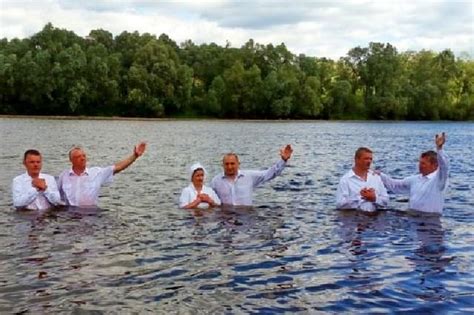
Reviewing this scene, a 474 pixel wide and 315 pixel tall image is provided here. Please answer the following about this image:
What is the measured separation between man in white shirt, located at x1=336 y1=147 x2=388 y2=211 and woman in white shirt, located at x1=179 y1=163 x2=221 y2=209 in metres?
3.37

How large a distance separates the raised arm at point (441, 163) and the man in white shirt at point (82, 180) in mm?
7643

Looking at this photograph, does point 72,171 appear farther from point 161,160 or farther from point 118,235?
point 161,160

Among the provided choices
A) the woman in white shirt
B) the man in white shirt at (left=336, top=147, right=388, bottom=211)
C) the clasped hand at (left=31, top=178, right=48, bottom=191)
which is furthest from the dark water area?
the clasped hand at (left=31, top=178, right=48, bottom=191)

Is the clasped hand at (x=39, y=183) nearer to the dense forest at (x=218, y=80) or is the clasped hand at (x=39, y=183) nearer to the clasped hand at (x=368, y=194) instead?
the clasped hand at (x=368, y=194)

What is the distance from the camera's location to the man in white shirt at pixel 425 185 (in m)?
17.5

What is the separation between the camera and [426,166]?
17.6 metres

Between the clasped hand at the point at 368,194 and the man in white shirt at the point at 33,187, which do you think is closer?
the man in white shirt at the point at 33,187

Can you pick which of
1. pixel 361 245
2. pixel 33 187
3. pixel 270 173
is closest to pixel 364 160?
pixel 270 173

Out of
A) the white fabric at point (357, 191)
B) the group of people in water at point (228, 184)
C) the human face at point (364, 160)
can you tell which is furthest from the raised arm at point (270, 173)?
the human face at point (364, 160)

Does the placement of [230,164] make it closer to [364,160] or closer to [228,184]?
[228,184]

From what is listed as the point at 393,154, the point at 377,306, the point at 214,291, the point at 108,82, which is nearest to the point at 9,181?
the point at 214,291

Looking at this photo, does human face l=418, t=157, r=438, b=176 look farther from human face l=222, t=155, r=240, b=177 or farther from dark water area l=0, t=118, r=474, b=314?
human face l=222, t=155, r=240, b=177

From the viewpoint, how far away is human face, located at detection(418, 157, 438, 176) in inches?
690

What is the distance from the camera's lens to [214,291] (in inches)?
430
